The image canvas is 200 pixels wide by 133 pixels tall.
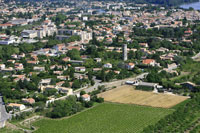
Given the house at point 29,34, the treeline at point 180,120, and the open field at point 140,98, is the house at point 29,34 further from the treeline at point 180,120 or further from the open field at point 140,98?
the treeline at point 180,120

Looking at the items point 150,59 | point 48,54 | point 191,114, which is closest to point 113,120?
point 191,114

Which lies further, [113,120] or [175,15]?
[175,15]

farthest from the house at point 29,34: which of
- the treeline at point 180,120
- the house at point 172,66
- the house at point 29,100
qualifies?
the treeline at point 180,120

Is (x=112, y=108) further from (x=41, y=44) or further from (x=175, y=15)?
(x=175, y=15)

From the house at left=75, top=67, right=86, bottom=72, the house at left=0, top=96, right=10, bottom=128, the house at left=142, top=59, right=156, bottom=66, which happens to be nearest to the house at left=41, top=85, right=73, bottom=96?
the house at left=0, top=96, right=10, bottom=128

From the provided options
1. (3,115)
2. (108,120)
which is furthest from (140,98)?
(3,115)

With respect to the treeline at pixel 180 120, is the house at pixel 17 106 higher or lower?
lower

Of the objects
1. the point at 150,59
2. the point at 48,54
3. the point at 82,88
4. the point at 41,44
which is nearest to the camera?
the point at 82,88

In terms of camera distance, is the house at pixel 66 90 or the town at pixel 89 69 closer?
the town at pixel 89 69
